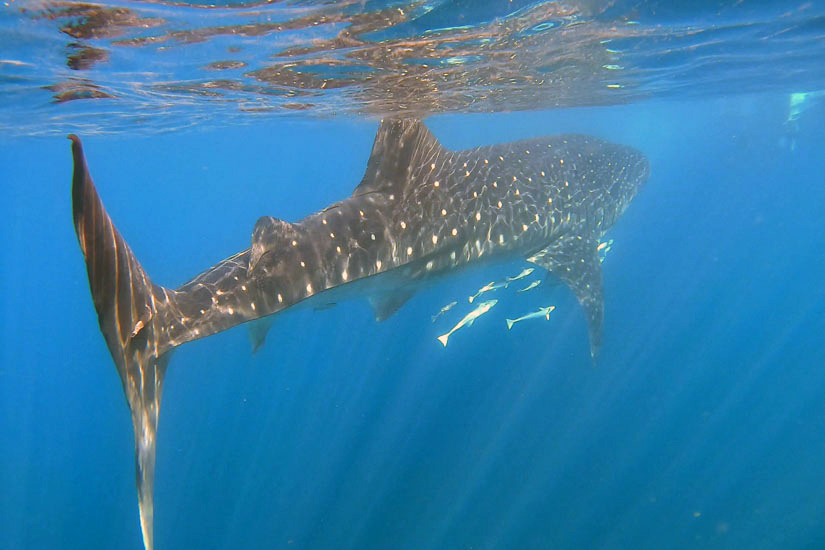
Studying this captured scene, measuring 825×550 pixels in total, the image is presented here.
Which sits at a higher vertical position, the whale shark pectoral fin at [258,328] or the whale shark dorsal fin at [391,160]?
the whale shark dorsal fin at [391,160]

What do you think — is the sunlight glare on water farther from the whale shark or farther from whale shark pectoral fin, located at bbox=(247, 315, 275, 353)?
whale shark pectoral fin, located at bbox=(247, 315, 275, 353)

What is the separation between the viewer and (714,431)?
50.5ft

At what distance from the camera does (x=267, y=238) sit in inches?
223

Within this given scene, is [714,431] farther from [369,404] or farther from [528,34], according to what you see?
[528,34]

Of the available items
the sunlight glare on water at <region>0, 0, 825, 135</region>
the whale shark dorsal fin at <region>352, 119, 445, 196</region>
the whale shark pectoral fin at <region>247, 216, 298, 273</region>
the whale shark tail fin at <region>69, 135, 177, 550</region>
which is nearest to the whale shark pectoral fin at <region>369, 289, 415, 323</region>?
the whale shark dorsal fin at <region>352, 119, 445, 196</region>

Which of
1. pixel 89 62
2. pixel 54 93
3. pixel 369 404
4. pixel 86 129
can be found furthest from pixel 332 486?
pixel 86 129

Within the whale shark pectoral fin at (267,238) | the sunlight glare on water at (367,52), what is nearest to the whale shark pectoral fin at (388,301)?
the whale shark pectoral fin at (267,238)

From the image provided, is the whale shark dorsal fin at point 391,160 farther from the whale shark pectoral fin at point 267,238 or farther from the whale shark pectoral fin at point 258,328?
the whale shark pectoral fin at point 258,328

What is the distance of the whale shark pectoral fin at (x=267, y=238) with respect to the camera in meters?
5.57

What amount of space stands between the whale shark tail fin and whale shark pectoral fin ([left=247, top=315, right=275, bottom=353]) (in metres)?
1.15

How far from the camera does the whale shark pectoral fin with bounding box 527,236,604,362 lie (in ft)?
30.0

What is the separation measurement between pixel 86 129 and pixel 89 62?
1155 cm

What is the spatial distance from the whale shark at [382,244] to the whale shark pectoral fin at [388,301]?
0.02 m

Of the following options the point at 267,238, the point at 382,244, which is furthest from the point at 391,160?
the point at 267,238
